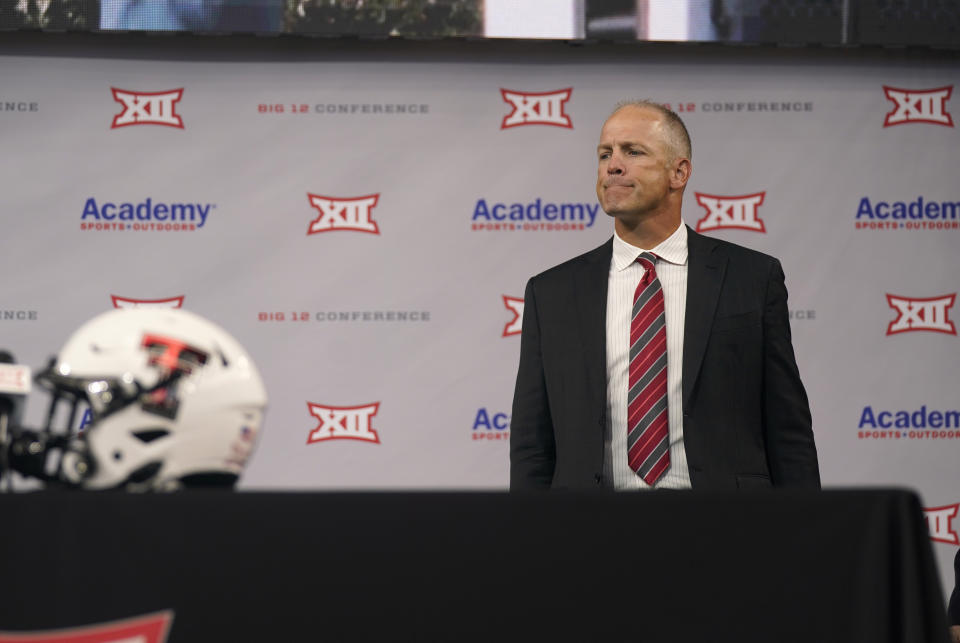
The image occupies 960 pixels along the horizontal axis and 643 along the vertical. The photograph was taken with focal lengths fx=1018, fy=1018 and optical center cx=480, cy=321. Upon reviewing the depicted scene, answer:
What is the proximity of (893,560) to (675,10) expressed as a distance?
269cm

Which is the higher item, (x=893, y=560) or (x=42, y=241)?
(x=42, y=241)

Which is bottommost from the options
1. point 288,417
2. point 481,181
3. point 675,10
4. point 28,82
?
point 288,417

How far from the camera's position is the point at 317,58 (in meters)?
3.53

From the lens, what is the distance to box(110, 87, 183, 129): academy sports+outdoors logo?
3502 millimetres

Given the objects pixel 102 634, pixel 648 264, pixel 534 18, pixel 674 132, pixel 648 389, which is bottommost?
pixel 102 634

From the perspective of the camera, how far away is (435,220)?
354 cm

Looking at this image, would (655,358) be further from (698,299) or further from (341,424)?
(341,424)

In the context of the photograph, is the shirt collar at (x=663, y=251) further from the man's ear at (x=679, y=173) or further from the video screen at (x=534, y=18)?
the video screen at (x=534, y=18)

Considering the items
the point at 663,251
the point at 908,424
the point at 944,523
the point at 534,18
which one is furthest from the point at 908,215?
the point at 663,251

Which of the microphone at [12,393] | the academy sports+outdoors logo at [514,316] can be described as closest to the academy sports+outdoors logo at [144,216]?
the academy sports+outdoors logo at [514,316]

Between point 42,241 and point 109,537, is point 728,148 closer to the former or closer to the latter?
point 42,241

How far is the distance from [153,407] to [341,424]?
7.41 feet

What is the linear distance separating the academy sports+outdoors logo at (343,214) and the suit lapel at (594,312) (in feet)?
5.01

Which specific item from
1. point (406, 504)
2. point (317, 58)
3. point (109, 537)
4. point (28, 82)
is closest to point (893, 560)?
point (406, 504)
